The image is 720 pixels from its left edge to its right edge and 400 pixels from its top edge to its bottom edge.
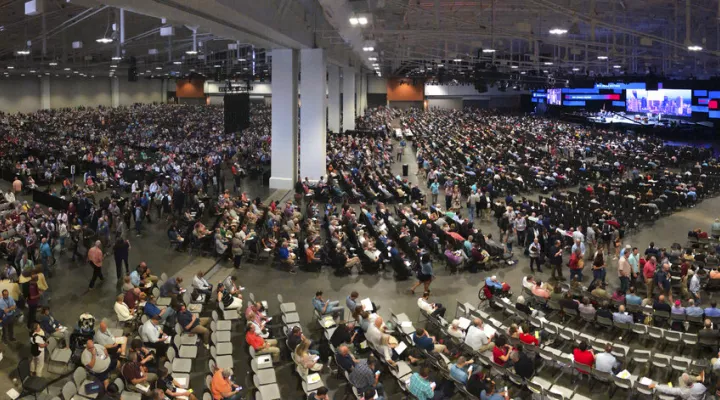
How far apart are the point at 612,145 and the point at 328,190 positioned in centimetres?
2248

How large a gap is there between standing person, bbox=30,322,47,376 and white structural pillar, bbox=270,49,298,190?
55.0 ft

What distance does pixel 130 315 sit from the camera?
10.3m

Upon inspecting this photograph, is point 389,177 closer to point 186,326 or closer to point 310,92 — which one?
point 310,92

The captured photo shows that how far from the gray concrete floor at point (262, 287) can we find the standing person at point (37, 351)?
0.51 m

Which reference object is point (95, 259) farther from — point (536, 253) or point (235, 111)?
point (235, 111)

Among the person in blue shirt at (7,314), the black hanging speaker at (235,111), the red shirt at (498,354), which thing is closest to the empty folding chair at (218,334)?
the person in blue shirt at (7,314)

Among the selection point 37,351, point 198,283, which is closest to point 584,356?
point 198,283

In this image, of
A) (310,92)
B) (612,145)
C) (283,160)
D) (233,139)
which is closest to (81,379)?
(283,160)

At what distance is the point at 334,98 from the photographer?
139 feet

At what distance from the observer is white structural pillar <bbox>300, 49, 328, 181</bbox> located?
26250mm

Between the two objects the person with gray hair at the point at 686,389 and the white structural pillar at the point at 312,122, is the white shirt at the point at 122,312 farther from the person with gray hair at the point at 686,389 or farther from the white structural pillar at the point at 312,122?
the white structural pillar at the point at 312,122

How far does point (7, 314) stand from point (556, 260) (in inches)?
459

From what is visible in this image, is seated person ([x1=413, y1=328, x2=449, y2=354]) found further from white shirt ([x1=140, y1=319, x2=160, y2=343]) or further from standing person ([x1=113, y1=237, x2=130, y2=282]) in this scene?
standing person ([x1=113, y1=237, x2=130, y2=282])

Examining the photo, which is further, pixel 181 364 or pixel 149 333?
pixel 149 333
